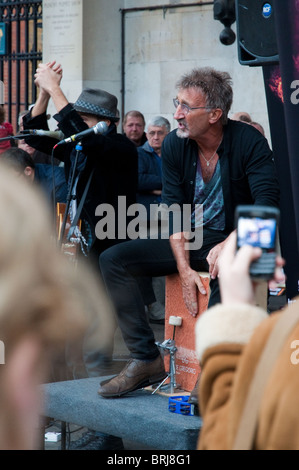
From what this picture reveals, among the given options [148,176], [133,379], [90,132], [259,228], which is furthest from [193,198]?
[148,176]

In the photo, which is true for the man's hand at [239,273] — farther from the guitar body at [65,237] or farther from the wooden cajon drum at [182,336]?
the guitar body at [65,237]

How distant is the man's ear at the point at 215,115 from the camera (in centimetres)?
448

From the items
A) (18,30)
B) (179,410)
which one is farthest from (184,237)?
(18,30)

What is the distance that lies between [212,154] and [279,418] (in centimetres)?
302

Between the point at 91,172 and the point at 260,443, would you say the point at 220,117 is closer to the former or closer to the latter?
the point at 91,172

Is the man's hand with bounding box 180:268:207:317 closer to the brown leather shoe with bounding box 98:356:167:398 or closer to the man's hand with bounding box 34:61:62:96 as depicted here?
the brown leather shoe with bounding box 98:356:167:398

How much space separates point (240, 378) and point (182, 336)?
318cm

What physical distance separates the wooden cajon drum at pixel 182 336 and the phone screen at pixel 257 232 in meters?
2.91

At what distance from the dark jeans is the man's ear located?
720 millimetres

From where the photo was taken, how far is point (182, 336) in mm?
4801

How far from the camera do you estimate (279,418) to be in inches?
62.5

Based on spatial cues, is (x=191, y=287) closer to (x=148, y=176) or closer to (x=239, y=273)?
(x=239, y=273)

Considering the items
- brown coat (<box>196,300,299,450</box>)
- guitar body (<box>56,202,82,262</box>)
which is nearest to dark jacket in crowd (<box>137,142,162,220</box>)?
guitar body (<box>56,202,82,262</box>)

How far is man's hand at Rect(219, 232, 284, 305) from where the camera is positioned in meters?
1.69
